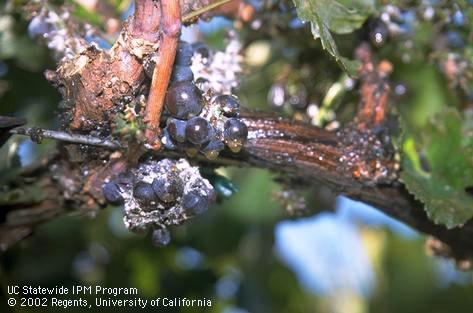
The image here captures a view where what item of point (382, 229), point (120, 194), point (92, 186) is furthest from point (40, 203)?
point (382, 229)

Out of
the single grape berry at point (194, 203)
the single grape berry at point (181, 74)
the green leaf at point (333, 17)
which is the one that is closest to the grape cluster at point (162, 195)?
the single grape berry at point (194, 203)

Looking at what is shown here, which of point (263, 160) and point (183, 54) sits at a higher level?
point (183, 54)

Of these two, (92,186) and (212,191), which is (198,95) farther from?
(92,186)

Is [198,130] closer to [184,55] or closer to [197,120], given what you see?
[197,120]

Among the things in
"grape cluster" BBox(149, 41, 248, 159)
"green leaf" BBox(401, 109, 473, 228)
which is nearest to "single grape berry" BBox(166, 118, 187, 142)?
"grape cluster" BBox(149, 41, 248, 159)

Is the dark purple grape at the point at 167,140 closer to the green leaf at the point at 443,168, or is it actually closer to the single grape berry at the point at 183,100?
the single grape berry at the point at 183,100

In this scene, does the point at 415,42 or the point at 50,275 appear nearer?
the point at 415,42

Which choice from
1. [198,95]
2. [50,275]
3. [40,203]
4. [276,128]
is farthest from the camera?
[50,275]
